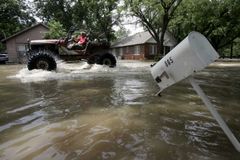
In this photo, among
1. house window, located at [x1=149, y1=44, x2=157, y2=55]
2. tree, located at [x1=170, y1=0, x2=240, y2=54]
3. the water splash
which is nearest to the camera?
the water splash

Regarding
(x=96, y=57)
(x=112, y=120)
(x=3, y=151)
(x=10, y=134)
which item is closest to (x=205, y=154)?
(x=112, y=120)

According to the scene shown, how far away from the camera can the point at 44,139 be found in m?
3.91

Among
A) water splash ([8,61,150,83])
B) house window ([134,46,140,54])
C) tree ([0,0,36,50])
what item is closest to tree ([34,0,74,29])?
tree ([0,0,36,50])

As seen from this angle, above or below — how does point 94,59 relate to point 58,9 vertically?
below

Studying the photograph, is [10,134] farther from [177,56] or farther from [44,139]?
[177,56]

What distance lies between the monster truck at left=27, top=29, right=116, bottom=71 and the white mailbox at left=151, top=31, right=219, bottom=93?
396 inches

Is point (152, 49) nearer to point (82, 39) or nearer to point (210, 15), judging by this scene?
point (210, 15)

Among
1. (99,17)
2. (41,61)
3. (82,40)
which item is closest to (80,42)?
(82,40)

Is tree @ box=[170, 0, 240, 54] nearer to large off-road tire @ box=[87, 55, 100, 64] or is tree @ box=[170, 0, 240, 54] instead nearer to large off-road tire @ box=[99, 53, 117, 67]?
large off-road tire @ box=[99, 53, 117, 67]

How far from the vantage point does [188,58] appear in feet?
9.88

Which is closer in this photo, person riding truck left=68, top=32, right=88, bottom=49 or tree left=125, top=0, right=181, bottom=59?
person riding truck left=68, top=32, right=88, bottom=49

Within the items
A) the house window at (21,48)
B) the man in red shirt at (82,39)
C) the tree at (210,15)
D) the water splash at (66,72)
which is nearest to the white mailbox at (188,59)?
the water splash at (66,72)

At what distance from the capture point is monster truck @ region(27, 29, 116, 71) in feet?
41.4

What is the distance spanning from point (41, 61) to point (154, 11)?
1956 centimetres
